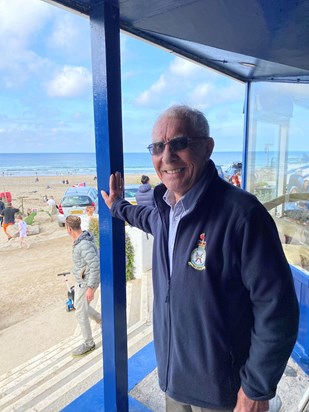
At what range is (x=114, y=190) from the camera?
1.45 metres

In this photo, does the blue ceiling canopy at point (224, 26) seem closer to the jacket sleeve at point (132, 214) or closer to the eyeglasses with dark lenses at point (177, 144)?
the eyeglasses with dark lenses at point (177, 144)

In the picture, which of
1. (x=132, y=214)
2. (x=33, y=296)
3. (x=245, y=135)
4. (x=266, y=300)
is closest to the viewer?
(x=266, y=300)

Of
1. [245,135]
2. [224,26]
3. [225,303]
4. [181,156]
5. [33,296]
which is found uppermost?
[224,26]

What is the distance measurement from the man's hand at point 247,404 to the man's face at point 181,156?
75cm

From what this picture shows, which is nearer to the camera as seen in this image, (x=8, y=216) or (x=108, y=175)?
(x=108, y=175)

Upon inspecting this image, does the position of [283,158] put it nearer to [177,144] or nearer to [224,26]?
[224,26]

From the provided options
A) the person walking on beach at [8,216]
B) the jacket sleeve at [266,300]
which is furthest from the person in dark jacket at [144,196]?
the person walking on beach at [8,216]

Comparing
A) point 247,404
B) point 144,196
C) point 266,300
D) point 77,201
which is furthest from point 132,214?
point 77,201

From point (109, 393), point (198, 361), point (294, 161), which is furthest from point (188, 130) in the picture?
point (294, 161)

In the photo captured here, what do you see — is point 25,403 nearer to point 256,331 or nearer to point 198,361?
point 198,361

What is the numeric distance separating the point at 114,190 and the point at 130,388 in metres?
1.47

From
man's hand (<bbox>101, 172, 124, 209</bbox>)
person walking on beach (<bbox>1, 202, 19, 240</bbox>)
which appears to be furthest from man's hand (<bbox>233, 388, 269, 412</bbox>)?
person walking on beach (<bbox>1, 202, 19, 240</bbox>)

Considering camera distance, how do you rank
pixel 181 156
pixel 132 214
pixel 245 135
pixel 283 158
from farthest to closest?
pixel 245 135 < pixel 283 158 < pixel 132 214 < pixel 181 156

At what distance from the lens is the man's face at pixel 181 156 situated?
3.43 feet
